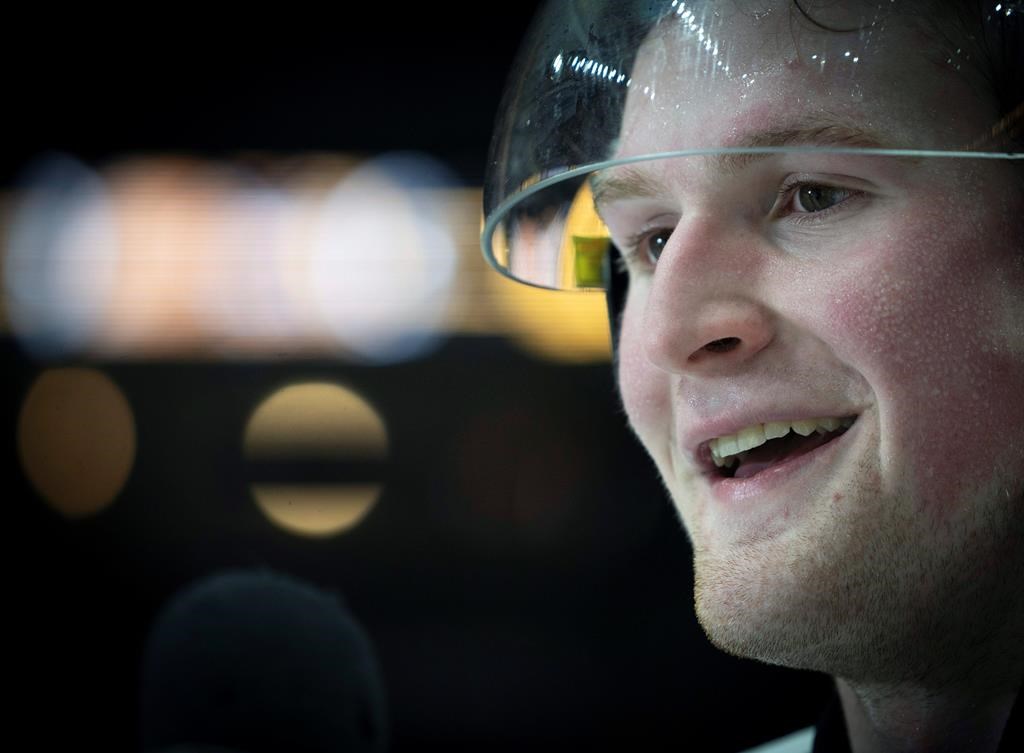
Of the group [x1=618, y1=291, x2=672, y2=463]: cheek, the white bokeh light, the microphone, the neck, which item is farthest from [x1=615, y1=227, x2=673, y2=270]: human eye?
the white bokeh light

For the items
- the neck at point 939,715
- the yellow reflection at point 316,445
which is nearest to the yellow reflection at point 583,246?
the neck at point 939,715

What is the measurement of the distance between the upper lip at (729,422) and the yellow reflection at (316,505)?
2129 mm

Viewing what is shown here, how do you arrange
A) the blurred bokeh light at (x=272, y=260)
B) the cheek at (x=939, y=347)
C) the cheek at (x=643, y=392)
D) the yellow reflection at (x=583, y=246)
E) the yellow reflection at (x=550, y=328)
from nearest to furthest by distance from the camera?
the cheek at (x=939, y=347) → the cheek at (x=643, y=392) → the yellow reflection at (x=583, y=246) → the blurred bokeh light at (x=272, y=260) → the yellow reflection at (x=550, y=328)

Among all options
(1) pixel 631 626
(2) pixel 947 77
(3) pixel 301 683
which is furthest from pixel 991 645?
(1) pixel 631 626

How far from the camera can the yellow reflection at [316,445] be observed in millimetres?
3029

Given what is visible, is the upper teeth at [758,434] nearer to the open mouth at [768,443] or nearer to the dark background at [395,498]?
the open mouth at [768,443]

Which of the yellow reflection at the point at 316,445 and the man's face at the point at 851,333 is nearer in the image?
the man's face at the point at 851,333

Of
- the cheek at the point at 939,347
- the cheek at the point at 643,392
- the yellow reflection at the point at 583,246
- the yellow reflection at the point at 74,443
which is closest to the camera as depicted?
the cheek at the point at 939,347

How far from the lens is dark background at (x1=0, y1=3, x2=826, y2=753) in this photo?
2781mm

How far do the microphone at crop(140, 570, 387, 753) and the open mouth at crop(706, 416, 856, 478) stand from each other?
0.63 m

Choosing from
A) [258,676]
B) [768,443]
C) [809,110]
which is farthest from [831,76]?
[258,676]

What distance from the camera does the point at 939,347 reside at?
0.77 meters

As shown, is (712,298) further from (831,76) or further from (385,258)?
(385,258)

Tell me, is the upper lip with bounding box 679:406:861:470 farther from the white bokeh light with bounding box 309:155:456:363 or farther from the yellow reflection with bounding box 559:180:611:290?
the white bokeh light with bounding box 309:155:456:363
